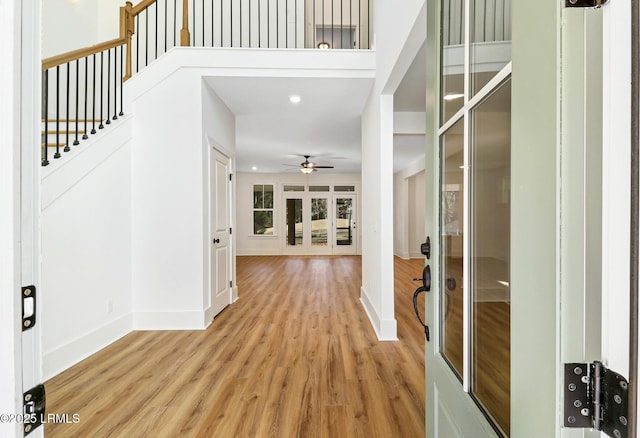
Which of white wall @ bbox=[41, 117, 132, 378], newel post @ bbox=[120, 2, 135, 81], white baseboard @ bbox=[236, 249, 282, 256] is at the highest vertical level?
newel post @ bbox=[120, 2, 135, 81]

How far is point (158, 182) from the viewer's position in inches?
137

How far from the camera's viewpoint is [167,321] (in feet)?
11.3

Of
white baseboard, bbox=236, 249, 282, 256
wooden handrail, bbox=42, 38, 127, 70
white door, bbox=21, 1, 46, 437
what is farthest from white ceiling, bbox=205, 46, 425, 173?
white baseboard, bbox=236, 249, 282, 256

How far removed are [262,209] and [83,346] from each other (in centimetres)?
796

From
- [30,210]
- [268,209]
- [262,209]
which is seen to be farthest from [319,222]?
[30,210]

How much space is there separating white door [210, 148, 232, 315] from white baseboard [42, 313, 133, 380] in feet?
3.07

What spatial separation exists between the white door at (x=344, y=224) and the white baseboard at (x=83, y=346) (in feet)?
25.3

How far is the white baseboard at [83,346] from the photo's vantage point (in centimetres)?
246

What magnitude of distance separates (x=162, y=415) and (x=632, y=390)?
235 cm

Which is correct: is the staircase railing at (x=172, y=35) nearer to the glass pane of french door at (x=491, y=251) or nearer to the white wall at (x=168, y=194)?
the white wall at (x=168, y=194)

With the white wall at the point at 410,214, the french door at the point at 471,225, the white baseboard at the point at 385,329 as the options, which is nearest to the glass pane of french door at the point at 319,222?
the white wall at the point at 410,214

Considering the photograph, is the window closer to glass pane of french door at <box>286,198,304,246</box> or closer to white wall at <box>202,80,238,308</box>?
glass pane of french door at <box>286,198,304,246</box>

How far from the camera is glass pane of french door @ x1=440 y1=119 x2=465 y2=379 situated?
1039 millimetres

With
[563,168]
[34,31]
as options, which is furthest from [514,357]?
[34,31]
